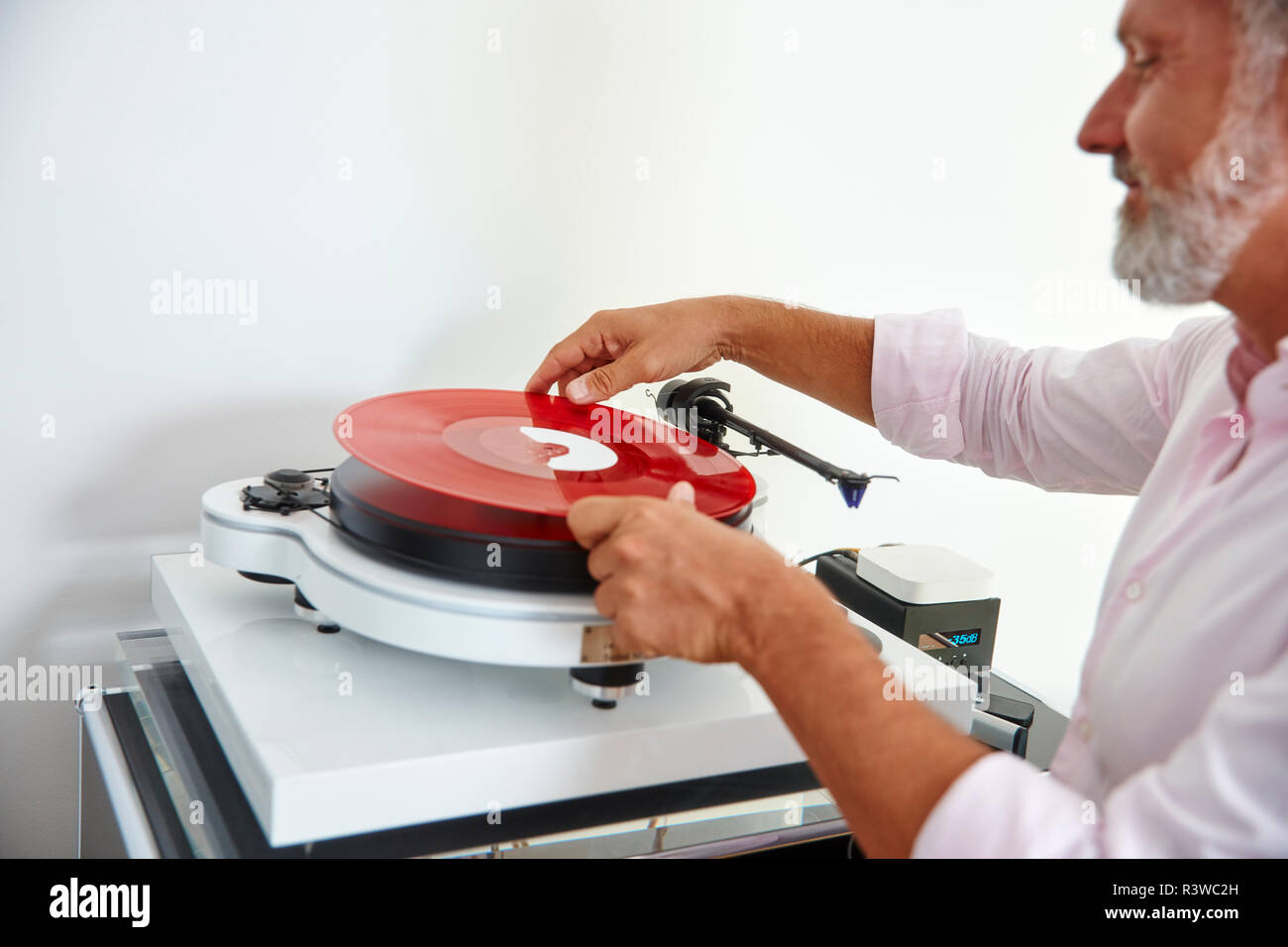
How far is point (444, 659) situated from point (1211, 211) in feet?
2.20

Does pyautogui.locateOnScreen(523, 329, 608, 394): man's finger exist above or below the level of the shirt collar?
below

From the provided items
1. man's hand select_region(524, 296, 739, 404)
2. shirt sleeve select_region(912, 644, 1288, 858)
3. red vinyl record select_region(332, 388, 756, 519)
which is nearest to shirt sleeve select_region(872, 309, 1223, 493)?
man's hand select_region(524, 296, 739, 404)

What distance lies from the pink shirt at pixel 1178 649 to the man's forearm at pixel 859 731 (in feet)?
0.08

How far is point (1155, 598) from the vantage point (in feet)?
2.48

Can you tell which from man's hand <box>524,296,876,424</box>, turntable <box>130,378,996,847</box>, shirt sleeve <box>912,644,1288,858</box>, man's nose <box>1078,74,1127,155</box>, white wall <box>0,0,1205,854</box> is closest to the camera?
shirt sleeve <box>912,644,1288,858</box>

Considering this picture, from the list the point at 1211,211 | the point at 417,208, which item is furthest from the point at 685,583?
the point at 417,208

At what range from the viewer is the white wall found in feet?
3.49

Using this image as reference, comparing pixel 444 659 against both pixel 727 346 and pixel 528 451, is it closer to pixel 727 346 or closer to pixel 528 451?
pixel 528 451

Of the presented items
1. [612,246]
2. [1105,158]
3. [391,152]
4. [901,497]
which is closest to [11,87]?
[391,152]

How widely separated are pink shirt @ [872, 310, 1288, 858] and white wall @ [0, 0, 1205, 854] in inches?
19.8

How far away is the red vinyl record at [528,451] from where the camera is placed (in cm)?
80
